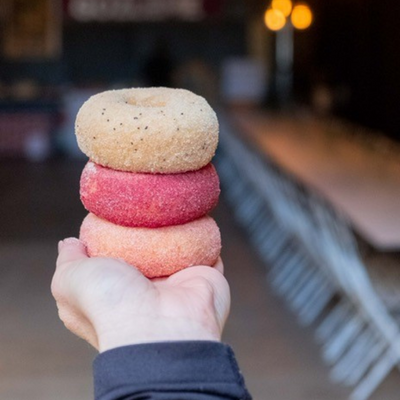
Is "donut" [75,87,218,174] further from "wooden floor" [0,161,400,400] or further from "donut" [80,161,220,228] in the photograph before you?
"wooden floor" [0,161,400,400]

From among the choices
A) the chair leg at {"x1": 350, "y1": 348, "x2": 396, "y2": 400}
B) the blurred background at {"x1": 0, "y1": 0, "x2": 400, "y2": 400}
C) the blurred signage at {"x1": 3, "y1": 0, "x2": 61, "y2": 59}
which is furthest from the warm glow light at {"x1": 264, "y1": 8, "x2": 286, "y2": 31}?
the chair leg at {"x1": 350, "y1": 348, "x2": 396, "y2": 400}

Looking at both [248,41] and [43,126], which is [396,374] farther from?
[248,41]

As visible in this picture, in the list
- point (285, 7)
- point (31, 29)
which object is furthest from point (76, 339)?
point (31, 29)

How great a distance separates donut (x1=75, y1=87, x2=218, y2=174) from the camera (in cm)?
117

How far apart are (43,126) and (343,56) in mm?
4361

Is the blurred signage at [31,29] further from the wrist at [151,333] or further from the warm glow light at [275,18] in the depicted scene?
the wrist at [151,333]

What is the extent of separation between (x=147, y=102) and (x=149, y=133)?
0.41ft

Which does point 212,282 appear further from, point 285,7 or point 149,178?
point 285,7

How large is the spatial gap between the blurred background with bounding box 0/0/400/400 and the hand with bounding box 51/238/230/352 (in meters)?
2.87

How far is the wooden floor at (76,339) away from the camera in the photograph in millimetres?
4234

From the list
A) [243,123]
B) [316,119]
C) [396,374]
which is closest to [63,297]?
[396,374]

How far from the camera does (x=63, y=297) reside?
115 cm

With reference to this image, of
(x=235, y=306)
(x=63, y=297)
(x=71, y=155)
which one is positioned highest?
(x=63, y=297)

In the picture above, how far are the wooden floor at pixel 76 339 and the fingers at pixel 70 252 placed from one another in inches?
117
